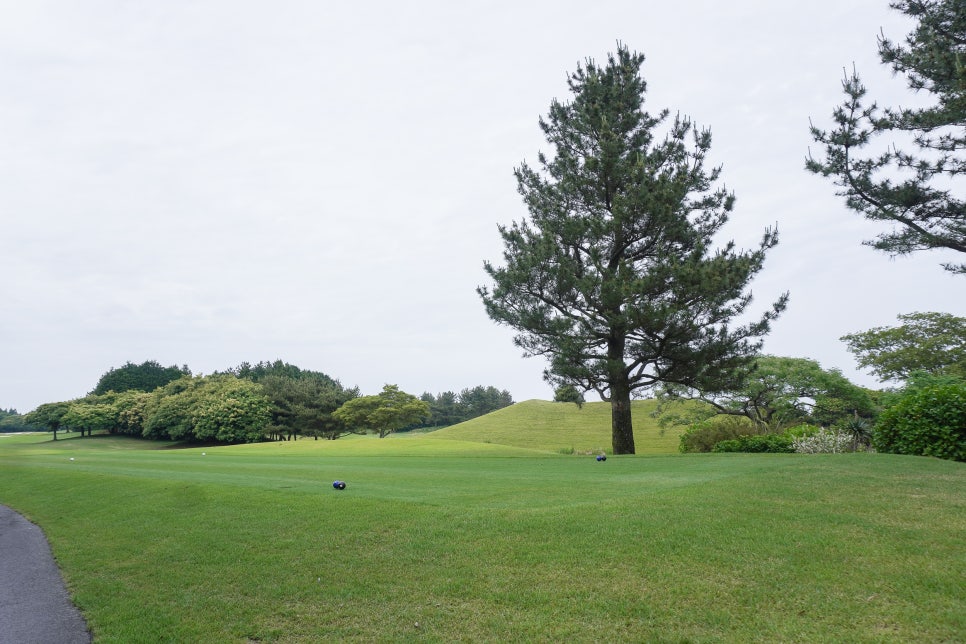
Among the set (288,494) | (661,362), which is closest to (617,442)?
(661,362)

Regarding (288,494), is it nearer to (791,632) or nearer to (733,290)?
(791,632)

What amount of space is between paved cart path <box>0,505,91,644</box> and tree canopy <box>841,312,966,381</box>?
4787cm

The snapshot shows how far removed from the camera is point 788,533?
7.56 metres

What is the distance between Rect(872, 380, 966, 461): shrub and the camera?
52.6 feet

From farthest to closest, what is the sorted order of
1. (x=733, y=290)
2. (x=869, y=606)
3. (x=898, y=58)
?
(x=733, y=290) < (x=898, y=58) < (x=869, y=606)

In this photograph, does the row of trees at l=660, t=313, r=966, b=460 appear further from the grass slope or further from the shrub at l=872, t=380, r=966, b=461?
the grass slope

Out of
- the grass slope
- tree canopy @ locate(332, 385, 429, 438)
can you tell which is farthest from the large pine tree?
tree canopy @ locate(332, 385, 429, 438)

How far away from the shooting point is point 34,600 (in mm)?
7289

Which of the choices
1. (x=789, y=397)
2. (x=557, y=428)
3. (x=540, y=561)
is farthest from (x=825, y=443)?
(x=557, y=428)

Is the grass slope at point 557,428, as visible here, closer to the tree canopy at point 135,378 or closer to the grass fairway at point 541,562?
the grass fairway at point 541,562

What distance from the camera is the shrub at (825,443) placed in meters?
22.5

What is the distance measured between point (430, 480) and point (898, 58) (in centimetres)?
2035

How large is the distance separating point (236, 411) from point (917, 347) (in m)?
65.2

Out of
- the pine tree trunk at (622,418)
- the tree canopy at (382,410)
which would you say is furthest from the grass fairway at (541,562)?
the tree canopy at (382,410)
